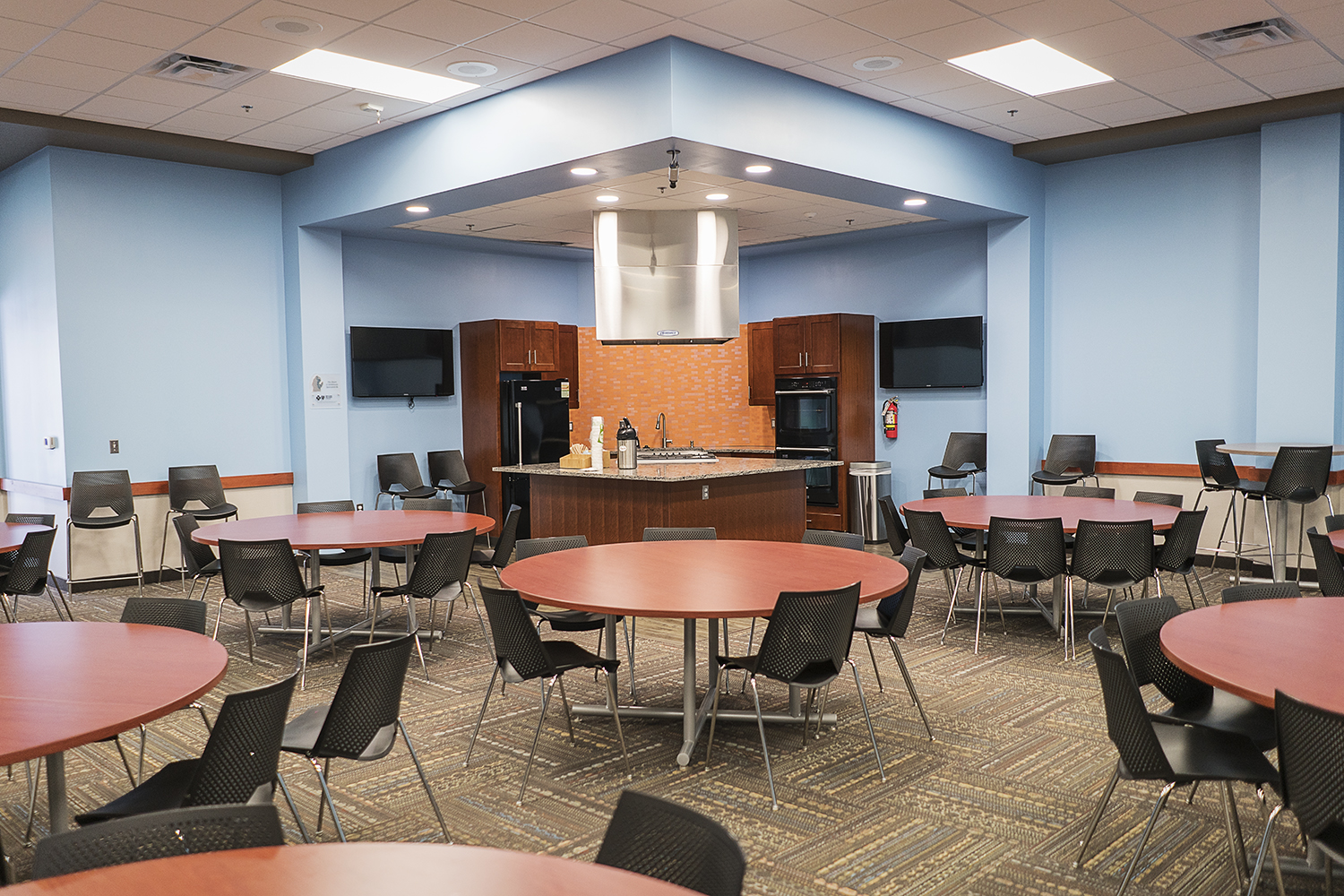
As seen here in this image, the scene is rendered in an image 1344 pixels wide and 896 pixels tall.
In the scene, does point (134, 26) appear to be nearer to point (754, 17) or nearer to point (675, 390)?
point (754, 17)

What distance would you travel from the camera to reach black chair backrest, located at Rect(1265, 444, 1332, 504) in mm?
6973

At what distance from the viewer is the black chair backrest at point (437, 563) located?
5.45 m

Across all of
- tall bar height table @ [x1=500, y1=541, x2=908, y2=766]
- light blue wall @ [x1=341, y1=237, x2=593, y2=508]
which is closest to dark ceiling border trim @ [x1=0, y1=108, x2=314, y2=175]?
light blue wall @ [x1=341, y1=237, x2=593, y2=508]

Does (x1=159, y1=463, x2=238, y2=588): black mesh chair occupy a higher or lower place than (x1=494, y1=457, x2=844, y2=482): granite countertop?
lower

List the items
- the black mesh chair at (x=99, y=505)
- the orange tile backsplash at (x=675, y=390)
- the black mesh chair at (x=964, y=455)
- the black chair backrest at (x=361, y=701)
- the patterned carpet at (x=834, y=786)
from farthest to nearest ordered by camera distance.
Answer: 1. the orange tile backsplash at (x=675, y=390)
2. the black mesh chair at (x=964, y=455)
3. the black mesh chair at (x=99, y=505)
4. the patterned carpet at (x=834, y=786)
5. the black chair backrest at (x=361, y=701)

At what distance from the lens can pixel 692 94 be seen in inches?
232

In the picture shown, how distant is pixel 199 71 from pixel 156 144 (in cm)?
177

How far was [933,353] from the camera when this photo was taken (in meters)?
10.1

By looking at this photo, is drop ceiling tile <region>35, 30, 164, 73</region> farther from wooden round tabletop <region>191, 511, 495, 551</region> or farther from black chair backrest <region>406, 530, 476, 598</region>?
black chair backrest <region>406, 530, 476, 598</region>

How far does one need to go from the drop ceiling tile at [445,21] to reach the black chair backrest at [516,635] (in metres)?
3.17

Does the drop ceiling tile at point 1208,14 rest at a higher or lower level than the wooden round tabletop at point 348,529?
higher

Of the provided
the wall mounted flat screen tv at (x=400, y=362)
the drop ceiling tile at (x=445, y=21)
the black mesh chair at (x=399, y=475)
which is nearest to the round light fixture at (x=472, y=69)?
the drop ceiling tile at (x=445, y=21)

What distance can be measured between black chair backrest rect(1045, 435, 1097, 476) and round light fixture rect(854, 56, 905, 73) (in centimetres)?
405

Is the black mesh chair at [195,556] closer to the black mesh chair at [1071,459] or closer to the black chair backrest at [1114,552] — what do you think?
the black chair backrest at [1114,552]
